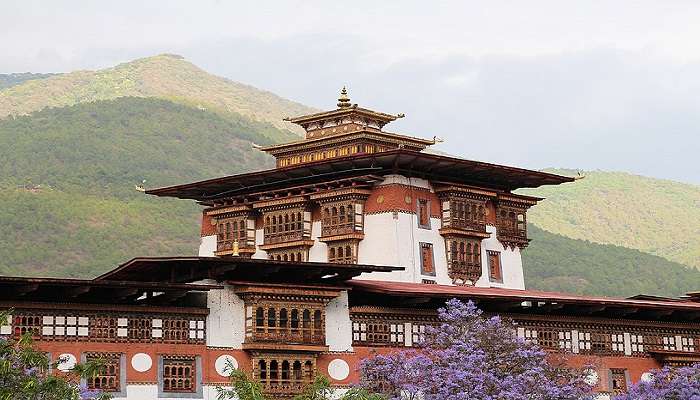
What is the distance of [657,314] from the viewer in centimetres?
5597

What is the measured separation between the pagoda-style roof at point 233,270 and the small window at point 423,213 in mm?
12969

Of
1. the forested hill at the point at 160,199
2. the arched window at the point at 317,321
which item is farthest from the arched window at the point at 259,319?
the forested hill at the point at 160,199

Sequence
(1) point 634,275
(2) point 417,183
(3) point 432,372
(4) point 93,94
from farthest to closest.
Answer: (4) point 93,94, (1) point 634,275, (2) point 417,183, (3) point 432,372

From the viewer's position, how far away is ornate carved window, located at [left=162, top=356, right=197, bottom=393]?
4312 cm

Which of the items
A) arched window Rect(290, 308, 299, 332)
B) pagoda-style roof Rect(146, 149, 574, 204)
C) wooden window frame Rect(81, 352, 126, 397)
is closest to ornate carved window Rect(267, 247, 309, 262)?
pagoda-style roof Rect(146, 149, 574, 204)

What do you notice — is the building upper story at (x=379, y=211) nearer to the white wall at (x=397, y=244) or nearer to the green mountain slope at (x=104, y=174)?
the white wall at (x=397, y=244)

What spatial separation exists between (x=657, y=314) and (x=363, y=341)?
13.5 metres


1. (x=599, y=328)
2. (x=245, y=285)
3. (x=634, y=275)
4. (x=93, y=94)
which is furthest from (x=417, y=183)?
(x=93, y=94)

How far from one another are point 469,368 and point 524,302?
1023 cm

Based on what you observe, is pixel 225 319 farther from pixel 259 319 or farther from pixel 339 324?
pixel 339 324

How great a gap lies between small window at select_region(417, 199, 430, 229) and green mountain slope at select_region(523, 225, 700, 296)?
65.8 m

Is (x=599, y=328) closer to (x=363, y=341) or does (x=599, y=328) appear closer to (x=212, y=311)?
(x=363, y=341)

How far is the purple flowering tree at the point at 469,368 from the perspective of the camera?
→ 41875 mm

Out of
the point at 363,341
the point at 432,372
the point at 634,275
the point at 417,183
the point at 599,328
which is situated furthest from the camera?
the point at 634,275
